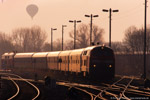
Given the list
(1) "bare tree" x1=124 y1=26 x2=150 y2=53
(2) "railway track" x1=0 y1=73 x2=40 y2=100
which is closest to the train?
(2) "railway track" x1=0 y1=73 x2=40 y2=100

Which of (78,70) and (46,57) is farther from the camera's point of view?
(46,57)

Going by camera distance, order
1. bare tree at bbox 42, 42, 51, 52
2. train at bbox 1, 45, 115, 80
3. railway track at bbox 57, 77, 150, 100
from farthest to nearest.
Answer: bare tree at bbox 42, 42, 51, 52
train at bbox 1, 45, 115, 80
railway track at bbox 57, 77, 150, 100

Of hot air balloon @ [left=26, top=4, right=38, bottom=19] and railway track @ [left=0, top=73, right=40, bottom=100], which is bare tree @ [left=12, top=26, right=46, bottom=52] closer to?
hot air balloon @ [left=26, top=4, right=38, bottom=19]

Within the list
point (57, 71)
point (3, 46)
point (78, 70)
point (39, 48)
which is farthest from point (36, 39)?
point (78, 70)

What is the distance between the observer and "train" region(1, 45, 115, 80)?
34781 mm

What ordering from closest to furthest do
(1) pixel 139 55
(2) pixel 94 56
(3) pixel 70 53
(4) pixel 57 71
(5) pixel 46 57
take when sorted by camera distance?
(2) pixel 94 56 < (3) pixel 70 53 < (4) pixel 57 71 < (5) pixel 46 57 < (1) pixel 139 55

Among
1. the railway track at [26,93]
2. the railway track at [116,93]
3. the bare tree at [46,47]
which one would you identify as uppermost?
the bare tree at [46,47]

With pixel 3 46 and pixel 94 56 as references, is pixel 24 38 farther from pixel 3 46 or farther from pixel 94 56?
pixel 94 56

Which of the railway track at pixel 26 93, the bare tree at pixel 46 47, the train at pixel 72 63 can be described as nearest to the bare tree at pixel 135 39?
the train at pixel 72 63

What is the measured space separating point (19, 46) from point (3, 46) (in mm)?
6883

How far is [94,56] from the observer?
34906 mm

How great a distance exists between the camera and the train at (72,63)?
3478 cm

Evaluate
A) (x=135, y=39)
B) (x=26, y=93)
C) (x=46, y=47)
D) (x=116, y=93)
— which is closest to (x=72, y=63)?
(x=26, y=93)

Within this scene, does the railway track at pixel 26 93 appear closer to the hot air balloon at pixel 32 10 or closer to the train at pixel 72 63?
the train at pixel 72 63
